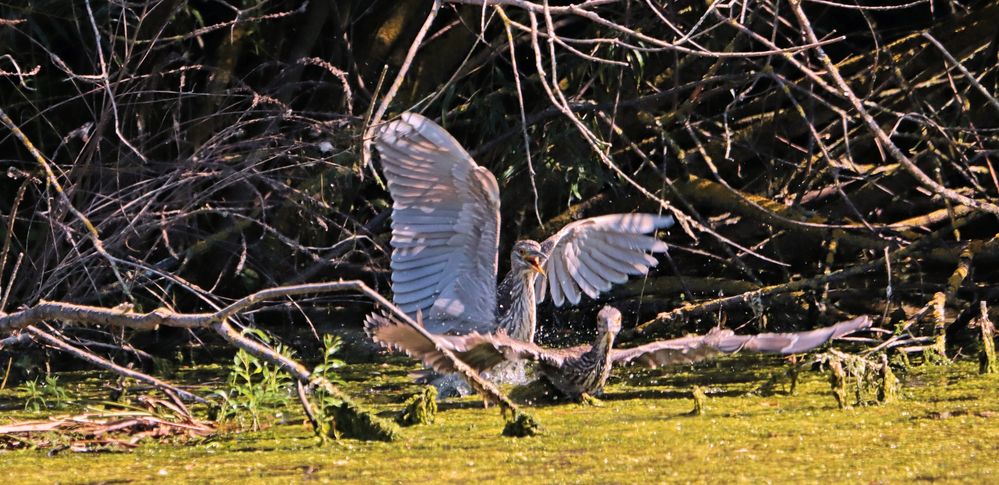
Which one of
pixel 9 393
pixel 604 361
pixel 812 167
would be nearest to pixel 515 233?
pixel 812 167

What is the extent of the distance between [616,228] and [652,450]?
2.16m

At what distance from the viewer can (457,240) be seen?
19.1ft

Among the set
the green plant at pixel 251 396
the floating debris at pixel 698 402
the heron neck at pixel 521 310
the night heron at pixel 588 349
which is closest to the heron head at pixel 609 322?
the night heron at pixel 588 349

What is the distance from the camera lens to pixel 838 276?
19.3 ft

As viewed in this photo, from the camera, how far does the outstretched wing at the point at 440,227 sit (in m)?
5.71

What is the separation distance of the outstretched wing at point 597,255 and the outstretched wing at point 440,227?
1.30 ft

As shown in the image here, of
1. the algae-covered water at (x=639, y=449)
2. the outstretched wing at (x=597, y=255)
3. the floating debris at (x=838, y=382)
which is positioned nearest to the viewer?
the algae-covered water at (x=639, y=449)

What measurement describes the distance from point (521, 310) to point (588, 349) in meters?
0.70

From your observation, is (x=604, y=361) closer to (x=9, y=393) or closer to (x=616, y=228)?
(x=616, y=228)

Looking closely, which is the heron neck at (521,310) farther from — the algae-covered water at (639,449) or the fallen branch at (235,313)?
the fallen branch at (235,313)

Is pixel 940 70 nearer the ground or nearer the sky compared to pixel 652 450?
nearer the sky

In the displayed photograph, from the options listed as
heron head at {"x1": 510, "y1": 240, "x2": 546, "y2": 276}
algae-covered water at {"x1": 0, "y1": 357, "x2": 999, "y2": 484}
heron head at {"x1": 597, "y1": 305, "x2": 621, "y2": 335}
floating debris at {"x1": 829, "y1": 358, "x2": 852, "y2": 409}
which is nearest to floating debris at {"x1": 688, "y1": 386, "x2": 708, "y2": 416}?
algae-covered water at {"x1": 0, "y1": 357, "x2": 999, "y2": 484}

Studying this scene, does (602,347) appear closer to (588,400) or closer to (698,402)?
(588,400)

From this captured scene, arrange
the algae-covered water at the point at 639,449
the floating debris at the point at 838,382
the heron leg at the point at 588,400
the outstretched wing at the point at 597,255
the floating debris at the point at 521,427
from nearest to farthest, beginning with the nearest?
the algae-covered water at the point at 639,449 → the floating debris at the point at 521,427 → the floating debris at the point at 838,382 → the heron leg at the point at 588,400 → the outstretched wing at the point at 597,255
